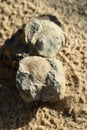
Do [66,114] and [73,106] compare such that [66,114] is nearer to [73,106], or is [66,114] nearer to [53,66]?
[73,106]

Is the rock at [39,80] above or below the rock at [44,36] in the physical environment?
below

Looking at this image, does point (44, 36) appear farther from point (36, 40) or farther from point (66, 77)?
point (66, 77)

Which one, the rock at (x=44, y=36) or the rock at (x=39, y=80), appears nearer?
the rock at (x=39, y=80)

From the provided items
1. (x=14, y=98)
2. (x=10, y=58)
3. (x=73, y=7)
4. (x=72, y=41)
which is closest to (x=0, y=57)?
(x=10, y=58)

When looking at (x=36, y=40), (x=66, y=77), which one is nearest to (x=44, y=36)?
(x=36, y=40)
